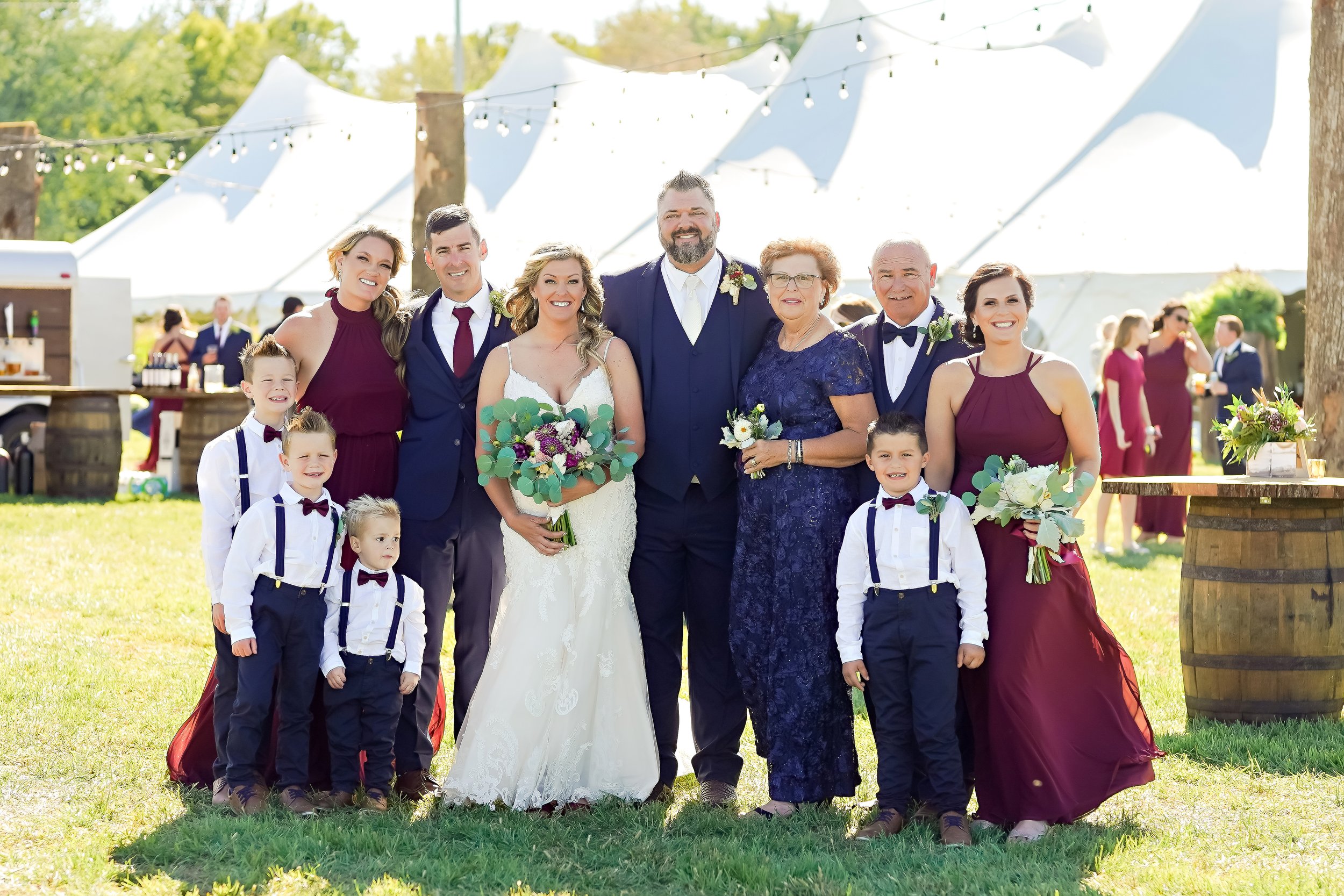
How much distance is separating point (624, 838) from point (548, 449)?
1.28 metres

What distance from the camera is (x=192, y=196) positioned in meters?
24.0

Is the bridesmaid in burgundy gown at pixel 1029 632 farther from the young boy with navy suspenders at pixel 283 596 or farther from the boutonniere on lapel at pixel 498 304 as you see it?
the young boy with navy suspenders at pixel 283 596

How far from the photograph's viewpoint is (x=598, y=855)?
446cm

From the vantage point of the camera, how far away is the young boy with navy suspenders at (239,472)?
4816 mm

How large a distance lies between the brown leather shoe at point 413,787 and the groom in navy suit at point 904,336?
207 centimetres

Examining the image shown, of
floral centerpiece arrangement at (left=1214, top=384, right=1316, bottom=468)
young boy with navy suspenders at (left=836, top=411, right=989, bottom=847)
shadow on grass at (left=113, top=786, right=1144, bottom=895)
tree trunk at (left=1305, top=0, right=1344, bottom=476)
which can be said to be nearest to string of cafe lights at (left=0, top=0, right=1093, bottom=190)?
tree trunk at (left=1305, top=0, right=1344, bottom=476)

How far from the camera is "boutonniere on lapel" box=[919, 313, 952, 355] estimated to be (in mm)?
5016

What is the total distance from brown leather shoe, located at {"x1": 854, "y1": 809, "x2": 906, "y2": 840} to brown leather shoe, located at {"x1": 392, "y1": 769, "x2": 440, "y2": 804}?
1.52 m

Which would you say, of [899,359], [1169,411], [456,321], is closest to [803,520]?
[899,359]

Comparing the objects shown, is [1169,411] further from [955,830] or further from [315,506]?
[315,506]

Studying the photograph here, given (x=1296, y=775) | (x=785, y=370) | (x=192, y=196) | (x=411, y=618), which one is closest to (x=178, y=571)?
(x=411, y=618)

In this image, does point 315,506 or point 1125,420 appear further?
point 1125,420

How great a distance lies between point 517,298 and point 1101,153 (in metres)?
15.0

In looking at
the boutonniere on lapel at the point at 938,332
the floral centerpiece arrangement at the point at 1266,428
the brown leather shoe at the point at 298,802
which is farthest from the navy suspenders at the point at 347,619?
the floral centerpiece arrangement at the point at 1266,428
